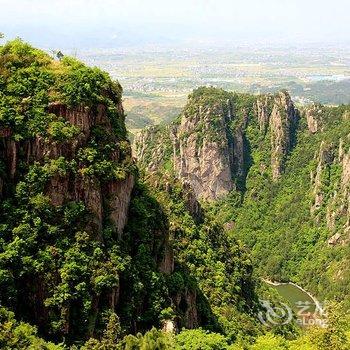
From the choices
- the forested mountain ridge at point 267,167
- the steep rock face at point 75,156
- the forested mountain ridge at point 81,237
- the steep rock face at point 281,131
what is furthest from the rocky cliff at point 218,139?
the steep rock face at point 75,156

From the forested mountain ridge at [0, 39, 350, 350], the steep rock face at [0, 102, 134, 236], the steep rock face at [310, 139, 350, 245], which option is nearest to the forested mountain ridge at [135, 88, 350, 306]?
the steep rock face at [310, 139, 350, 245]

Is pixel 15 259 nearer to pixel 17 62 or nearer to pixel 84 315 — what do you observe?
pixel 84 315

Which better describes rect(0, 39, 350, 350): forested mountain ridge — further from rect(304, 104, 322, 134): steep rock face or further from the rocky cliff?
rect(304, 104, 322, 134): steep rock face

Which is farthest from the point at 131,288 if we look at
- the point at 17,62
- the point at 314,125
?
the point at 314,125

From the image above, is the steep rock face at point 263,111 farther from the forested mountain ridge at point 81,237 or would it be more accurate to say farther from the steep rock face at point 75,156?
the steep rock face at point 75,156

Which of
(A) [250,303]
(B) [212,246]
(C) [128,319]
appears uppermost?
(C) [128,319]

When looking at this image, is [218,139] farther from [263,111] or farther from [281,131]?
[281,131]

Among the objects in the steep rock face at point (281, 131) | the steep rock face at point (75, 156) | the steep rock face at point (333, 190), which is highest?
the steep rock face at point (75, 156)
